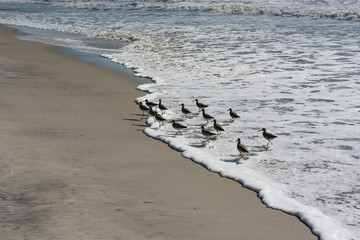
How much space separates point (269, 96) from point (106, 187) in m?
6.59

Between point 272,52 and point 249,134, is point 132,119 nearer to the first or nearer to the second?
point 249,134

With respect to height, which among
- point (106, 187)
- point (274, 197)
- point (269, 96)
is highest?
point (106, 187)

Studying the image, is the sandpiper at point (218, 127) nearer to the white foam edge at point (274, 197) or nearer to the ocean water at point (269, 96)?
the ocean water at point (269, 96)

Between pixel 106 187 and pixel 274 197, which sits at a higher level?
pixel 106 187

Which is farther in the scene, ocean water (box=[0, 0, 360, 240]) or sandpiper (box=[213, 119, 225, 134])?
sandpiper (box=[213, 119, 225, 134])

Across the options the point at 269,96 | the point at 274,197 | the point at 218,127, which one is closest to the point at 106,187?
the point at 274,197

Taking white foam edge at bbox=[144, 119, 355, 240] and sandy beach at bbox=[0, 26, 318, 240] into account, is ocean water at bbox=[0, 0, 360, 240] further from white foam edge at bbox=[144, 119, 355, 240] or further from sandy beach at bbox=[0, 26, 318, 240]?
sandy beach at bbox=[0, 26, 318, 240]

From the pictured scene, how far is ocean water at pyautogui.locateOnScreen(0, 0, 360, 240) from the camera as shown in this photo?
21.9ft

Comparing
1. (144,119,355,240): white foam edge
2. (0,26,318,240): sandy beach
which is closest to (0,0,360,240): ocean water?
(144,119,355,240): white foam edge

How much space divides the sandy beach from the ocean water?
44 centimetres

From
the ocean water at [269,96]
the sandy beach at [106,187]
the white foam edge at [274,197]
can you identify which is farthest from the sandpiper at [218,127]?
the sandy beach at [106,187]

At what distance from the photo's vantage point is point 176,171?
7188 millimetres

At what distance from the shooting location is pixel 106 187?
20.9 feet

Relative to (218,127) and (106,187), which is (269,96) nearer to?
(218,127)
